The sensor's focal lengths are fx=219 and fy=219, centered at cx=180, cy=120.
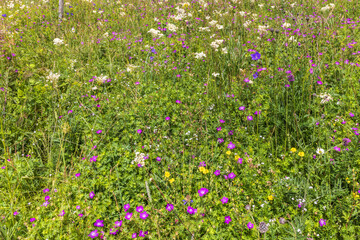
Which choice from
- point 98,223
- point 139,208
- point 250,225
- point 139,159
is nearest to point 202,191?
point 250,225

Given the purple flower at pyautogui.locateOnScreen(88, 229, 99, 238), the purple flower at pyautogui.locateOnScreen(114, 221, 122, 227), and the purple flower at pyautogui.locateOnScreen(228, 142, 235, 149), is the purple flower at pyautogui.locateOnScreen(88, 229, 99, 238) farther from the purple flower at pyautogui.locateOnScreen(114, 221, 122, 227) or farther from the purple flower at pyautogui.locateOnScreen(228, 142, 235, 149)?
the purple flower at pyautogui.locateOnScreen(228, 142, 235, 149)

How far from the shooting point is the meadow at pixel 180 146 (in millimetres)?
1772

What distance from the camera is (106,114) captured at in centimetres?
284

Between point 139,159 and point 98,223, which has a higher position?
point 139,159

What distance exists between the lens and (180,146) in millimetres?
2406

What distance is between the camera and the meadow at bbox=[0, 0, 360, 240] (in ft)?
5.82

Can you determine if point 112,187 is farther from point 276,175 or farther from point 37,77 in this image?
point 37,77

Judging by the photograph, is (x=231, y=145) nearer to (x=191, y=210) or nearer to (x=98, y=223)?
(x=191, y=210)

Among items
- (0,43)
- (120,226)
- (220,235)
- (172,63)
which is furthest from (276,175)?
(0,43)

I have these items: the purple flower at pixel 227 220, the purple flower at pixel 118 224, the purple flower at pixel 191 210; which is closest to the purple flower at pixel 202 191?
the purple flower at pixel 191 210

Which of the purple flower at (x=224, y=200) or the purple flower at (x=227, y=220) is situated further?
the purple flower at (x=224, y=200)

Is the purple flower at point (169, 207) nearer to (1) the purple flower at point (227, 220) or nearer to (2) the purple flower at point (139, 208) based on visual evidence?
(2) the purple flower at point (139, 208)

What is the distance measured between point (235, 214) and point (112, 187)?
1.15 m

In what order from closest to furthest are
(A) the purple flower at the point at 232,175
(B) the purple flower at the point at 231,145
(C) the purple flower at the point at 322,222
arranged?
(C) the purple flower at the point at 322,222
(A) the purple flower at the point at 232,175
(B) the purple flower at the point at 231,145
